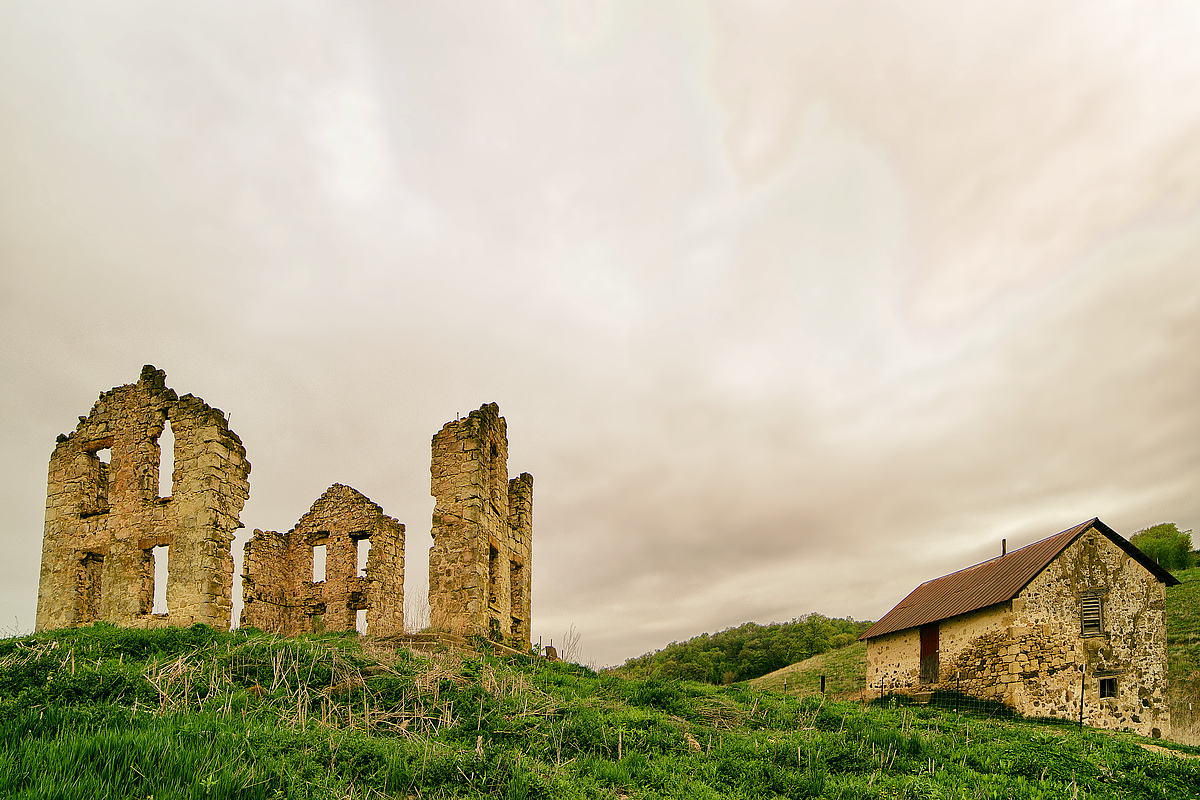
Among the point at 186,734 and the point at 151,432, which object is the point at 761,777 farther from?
the point at 151,432

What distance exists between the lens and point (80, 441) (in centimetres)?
1647

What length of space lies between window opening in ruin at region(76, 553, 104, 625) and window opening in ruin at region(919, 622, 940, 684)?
25.5m

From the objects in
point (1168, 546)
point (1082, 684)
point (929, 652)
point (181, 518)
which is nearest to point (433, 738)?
point (181, 518)

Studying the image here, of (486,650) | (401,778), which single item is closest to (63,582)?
(486,650)

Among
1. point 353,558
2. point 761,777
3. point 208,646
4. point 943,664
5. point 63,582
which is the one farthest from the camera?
point 943,664

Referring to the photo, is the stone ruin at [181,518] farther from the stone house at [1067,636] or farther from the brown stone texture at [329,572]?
the stone house at [1067,636]

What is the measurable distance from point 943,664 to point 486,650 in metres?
17.9

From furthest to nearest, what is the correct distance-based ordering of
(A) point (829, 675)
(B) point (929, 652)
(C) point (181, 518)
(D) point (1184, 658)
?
(A) point (829, 675), (D) point (1184, 658), (B) point (929, 652), (C) point (181, 518)

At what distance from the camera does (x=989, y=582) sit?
78.4ft

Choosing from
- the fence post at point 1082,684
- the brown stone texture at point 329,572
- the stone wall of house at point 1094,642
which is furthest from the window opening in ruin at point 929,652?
the brown stone texture at point 329,572

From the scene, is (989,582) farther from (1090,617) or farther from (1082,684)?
(1082,684)

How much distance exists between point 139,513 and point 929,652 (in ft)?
82.5

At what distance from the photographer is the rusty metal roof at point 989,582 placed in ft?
72.5

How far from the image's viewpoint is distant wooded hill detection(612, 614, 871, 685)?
140ft
